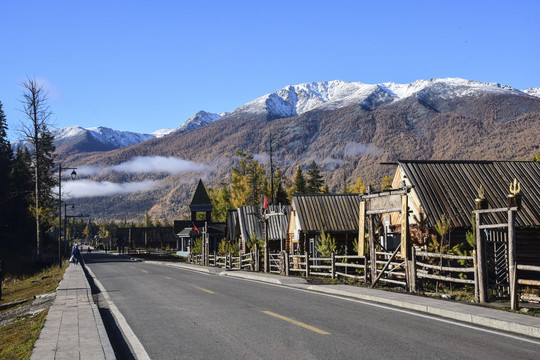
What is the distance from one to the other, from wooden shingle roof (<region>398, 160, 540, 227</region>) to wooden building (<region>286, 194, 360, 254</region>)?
10.4 meters

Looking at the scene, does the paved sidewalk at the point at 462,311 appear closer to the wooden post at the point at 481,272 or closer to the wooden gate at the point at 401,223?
the wooden post at the point at 481,272

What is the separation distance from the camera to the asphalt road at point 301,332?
8.47m

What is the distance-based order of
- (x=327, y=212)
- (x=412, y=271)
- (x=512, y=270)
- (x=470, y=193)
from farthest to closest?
(x=327, y=212)
(x=470, y=193)
(x=412, y=271)
(x=512, y=270)

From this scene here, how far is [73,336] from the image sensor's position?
1015 centimetres

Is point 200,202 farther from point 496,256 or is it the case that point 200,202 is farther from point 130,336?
point 130,336

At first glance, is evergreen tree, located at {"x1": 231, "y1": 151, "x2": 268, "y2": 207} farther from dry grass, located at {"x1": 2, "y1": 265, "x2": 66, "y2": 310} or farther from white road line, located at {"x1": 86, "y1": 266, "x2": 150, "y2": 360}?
white road line, located at {"x1": 86, "y1": 266, "x2": 150, "y2": 360}

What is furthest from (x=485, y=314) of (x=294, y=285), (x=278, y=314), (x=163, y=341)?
(x=294, y=285)

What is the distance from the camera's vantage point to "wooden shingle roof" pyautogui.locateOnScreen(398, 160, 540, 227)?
24703 mm

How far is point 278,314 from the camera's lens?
41.4 ft

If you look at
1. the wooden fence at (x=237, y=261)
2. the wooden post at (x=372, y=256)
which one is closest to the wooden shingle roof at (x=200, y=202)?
the wooden fence at (x=237, y=261)

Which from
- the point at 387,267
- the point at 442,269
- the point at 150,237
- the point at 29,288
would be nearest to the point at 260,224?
the point at 29,288

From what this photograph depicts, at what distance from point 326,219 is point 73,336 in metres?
29.1

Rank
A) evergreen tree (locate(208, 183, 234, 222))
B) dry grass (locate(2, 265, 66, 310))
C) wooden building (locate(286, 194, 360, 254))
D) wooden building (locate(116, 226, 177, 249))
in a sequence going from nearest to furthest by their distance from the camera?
dry grass (locate(2, 265, 66, 310)), wooden building (locate(286, 194, 360, 254)), evergreen tree (locate(208, 183, 234, 222)), wooden building (locate(116, 226, 177, 249))

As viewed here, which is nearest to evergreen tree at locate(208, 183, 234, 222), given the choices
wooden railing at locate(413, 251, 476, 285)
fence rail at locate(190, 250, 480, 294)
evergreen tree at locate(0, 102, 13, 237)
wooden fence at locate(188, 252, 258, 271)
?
evergreen tree at locate(0, 102, 13, 237)
